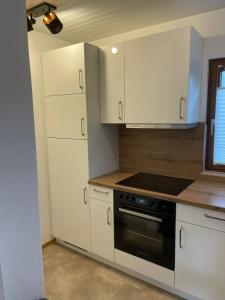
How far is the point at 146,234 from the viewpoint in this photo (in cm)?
203

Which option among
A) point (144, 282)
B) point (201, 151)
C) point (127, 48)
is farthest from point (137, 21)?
point (144, 282)

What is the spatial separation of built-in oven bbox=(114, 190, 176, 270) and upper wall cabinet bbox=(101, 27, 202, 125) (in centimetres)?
73

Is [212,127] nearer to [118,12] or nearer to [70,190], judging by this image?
[118,12]

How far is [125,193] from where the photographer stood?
2059 millimetres

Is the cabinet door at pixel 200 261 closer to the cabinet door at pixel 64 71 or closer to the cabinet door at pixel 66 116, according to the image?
the cabinet door at pixel 66 116

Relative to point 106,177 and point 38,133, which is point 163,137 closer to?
point 106,177

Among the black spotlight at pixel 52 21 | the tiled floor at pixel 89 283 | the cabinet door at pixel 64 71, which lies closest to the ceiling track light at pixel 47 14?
the black spotlight at pixel 52 21

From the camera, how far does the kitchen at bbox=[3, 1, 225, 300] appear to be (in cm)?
182

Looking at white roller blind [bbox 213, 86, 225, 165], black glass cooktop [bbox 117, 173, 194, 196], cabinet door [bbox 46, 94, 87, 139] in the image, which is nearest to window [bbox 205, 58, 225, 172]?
white roller blind [bbox 213, 86, 225, 165]

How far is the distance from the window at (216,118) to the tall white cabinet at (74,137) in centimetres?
104

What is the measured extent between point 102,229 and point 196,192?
39.9 inches

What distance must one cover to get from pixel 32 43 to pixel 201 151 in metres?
2.08

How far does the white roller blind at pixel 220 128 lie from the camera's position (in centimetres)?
210

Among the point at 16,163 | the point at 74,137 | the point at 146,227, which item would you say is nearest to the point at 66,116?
the point at 74,137
